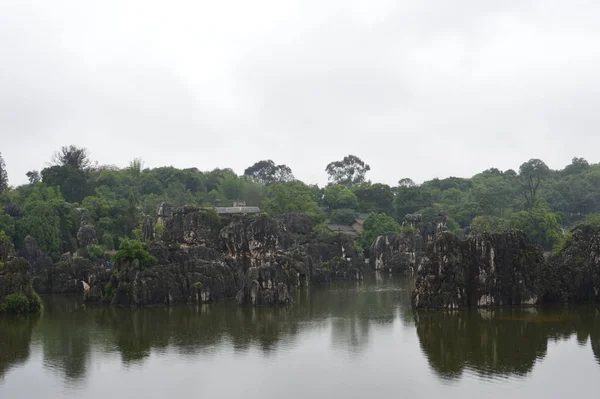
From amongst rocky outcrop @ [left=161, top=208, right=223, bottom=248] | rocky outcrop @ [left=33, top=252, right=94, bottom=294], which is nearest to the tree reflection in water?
rocky outcrop @ [left=33, top=252, right=94, bottom=294]

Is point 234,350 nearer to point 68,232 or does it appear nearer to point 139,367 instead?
point 139,367

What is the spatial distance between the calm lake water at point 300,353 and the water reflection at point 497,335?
53mm

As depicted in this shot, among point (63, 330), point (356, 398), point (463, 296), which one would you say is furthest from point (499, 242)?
point (63, 330)

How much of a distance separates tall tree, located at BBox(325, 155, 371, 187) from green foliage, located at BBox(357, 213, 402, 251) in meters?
55.5

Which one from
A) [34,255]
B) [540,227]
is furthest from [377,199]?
[34,255]

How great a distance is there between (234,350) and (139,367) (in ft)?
15.4

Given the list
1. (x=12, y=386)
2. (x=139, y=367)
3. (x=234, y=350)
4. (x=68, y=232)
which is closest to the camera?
(x=12, y=386)

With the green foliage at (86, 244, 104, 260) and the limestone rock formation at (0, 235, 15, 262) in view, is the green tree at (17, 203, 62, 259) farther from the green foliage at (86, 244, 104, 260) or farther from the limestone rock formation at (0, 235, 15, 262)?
the limestone rock formation at (0, 235, 15, 262)

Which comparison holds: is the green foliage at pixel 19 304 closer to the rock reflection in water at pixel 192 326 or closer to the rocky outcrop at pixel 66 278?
the rock reflection in water at pixel 192 326

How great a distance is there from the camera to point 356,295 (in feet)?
172

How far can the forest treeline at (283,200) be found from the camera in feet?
237

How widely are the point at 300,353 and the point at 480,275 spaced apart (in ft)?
49.8

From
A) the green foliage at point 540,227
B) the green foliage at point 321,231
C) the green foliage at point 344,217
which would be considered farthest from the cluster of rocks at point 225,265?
the green foliage at point 344,217

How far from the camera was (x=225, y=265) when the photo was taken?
51.2m
